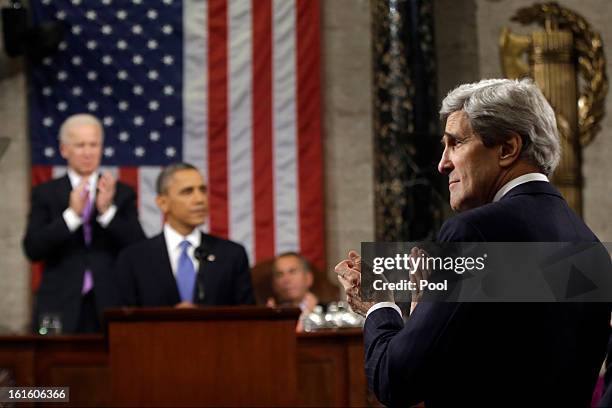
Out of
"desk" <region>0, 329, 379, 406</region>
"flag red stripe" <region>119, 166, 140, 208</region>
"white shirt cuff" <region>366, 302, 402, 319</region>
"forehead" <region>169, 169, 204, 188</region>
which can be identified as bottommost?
"desk" <region>0, 329, 379, 406</region>

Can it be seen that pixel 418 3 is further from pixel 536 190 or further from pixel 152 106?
pixel 536 190

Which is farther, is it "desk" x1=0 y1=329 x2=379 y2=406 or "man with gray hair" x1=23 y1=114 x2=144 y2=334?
"man with gray hair" x1=23 y1=114 x2=144 y2=334

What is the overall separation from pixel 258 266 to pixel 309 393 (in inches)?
115

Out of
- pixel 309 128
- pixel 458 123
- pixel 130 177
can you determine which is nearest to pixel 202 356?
pixel 458 123

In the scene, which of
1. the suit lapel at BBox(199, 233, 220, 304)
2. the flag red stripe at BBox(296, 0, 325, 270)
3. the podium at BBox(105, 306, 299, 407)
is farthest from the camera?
the flag red stripe at BBox(296, 0, 325, 270)

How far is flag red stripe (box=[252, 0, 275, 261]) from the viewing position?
9500 mm

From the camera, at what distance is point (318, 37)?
387 inches

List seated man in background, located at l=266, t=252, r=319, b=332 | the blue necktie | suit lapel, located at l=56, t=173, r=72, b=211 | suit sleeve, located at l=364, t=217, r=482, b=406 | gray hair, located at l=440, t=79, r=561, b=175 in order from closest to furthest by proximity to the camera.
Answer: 1. suit sleeve, located at l=364, t=217, r=482, b=406
2. gray hair, located at l=440, t=79, r=561, b=175
3. the blue necktie
4. seated man in background, located at l=266, t=252, r=319, b=332
5. suit lapel, located at l=56, t=173, r=72, b=211

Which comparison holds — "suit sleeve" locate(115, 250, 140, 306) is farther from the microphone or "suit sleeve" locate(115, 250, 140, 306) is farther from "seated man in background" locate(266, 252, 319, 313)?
"seated man in background" locate(266, 252, 319, 313)

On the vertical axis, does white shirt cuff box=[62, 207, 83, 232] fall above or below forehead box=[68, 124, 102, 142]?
below

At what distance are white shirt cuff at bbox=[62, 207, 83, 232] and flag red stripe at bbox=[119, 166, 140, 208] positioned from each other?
1.08 m

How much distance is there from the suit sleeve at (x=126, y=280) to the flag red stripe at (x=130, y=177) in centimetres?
257

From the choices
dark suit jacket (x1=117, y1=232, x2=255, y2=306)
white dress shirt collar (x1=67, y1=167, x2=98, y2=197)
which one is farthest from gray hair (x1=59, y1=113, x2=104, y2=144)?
dark suit jacket (x1=117, y1=232, x2=255, y2=306)

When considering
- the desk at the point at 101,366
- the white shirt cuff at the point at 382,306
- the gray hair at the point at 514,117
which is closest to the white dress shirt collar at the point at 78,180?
the desk at the point at 101,366
